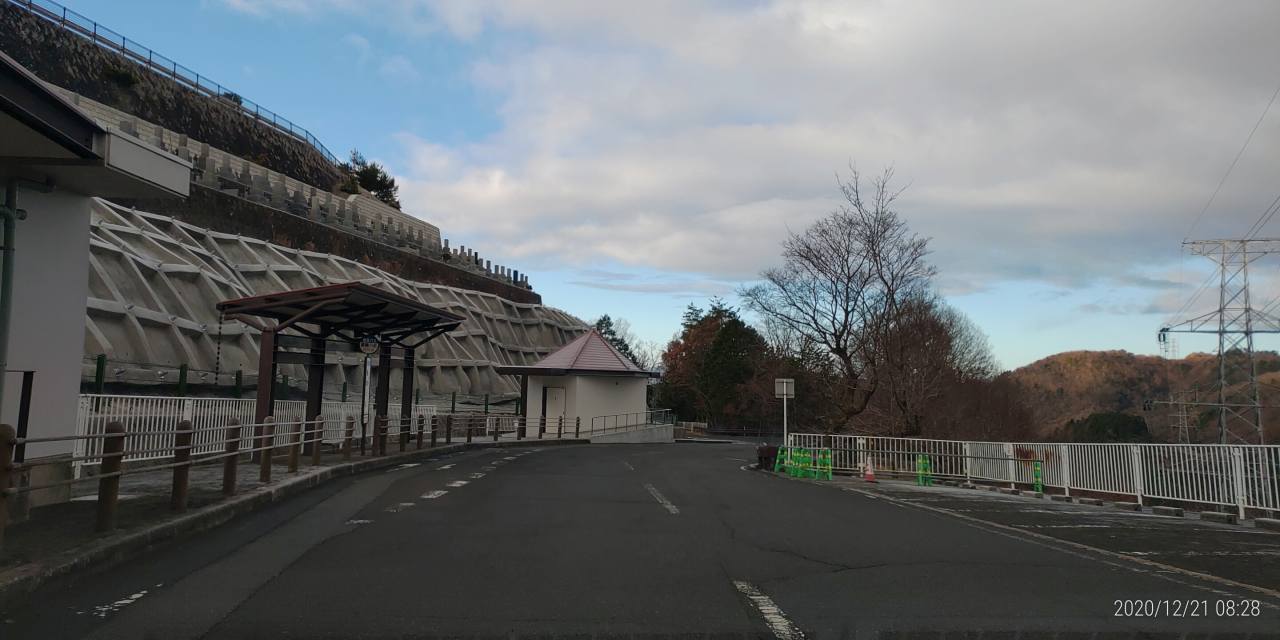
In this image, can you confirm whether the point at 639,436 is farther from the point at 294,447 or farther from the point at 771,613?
the point at 771,613

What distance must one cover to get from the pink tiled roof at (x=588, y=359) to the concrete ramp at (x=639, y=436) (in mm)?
3473

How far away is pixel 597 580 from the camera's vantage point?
6559 mm

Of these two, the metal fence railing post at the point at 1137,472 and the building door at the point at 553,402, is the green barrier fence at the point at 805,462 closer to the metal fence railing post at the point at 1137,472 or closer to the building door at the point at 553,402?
the metal fence railing post at the point at 1137,472

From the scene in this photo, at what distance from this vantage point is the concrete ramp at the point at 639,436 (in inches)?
1692

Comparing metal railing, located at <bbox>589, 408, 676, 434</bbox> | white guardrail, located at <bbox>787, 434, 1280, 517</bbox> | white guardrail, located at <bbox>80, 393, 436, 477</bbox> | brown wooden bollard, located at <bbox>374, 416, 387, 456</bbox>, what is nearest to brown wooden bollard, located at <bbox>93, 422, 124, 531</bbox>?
white guardrail, located at <bbox>80, 393, 436, 477</bbox>

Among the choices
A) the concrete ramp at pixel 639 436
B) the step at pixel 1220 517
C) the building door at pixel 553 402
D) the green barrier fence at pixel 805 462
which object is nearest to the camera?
the step at pixel 1220 517

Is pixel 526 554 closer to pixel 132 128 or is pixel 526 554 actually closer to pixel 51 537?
pixel 51 537

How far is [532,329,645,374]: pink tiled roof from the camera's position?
142ft

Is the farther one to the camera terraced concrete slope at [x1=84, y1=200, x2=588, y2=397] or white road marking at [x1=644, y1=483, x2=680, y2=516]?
terraced concrete slope at [x1=84, y1=200, x2=588, y2=397]

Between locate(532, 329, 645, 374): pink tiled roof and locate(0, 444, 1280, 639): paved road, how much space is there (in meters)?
31.8

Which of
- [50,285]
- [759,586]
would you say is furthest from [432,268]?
[759,586]

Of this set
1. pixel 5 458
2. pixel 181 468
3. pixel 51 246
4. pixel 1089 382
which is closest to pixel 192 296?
pixel 51 246

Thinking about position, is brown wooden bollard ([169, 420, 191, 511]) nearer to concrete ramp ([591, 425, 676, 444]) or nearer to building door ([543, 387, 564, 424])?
concrete ramp ([591, 425, 676, 444])

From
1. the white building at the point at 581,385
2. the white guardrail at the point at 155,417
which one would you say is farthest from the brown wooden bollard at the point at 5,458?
the white building at the point at 581,385
